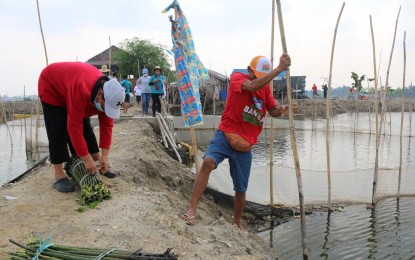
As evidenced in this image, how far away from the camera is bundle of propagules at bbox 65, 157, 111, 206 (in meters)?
3.10

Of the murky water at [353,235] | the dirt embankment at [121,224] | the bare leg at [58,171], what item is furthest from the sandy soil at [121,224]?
the murky water at [353,235]

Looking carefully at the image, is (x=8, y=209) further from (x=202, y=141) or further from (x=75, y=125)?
(x=202, y=141)

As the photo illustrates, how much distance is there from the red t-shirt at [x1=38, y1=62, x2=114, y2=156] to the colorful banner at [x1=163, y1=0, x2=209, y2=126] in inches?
44.1

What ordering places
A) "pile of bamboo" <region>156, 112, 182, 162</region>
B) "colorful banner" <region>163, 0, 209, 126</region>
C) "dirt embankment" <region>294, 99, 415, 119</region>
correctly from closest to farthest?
"colorful banner" <region>163, 0, 209, 126</region> → "pile of bamboo" <region>156, 112, 182, 162</region> → "dirt embankment" <region>294, 99, 415, 119</region>

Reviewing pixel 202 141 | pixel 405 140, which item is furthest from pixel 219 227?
pixel 405 140

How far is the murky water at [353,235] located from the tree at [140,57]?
79.5ft

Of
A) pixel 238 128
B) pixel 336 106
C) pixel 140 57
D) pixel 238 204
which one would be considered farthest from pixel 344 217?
pixel 336 106

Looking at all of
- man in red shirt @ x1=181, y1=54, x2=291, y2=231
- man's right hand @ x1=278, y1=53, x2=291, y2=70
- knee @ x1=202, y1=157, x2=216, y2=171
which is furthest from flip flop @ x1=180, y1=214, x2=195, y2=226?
man's right hand @ x1=278, y1=53, x2=291, y2=70

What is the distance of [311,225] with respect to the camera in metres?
4.32

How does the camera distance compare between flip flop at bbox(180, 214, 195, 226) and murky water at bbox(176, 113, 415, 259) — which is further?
murky water at bbox(176, 113, 415, 259)

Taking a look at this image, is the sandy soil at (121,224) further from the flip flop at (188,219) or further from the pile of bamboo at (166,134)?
the pile of bamboo at (166,134)

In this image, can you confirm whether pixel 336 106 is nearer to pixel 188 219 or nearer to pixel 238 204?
pixel 238 204

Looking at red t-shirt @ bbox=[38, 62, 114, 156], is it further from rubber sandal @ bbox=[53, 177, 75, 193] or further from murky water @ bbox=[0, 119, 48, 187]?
murky water @ bbox=[0, 119, 48, 187]

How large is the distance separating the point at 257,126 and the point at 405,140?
12.2 m
